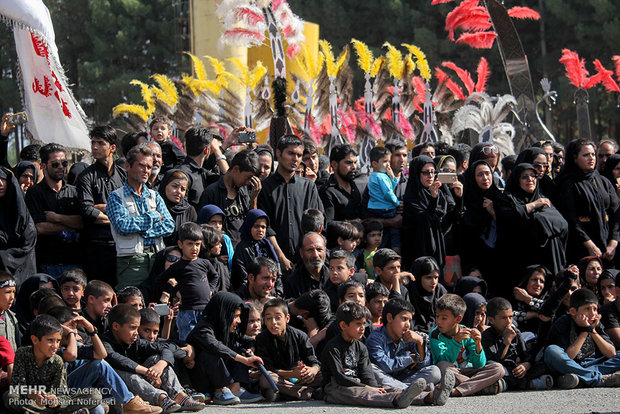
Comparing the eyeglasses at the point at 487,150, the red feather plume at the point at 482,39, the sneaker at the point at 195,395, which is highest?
the red feather plume at the point at 482,39

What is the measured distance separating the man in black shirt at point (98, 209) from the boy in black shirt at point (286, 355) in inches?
58.1

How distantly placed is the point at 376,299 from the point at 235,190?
157cm

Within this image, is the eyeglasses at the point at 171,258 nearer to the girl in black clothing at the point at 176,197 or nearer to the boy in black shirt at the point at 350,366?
the girl in black clothing at the point at 176,197

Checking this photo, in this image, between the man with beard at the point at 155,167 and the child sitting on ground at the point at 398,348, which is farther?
the man with beard at the point at 155,167

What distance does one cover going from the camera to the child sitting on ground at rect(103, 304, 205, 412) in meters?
6.14

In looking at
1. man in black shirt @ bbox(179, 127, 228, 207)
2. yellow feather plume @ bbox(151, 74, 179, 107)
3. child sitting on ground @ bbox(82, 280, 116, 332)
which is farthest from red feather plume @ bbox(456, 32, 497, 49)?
child sitting on ground @ bbox(82, 280, 116, 332)

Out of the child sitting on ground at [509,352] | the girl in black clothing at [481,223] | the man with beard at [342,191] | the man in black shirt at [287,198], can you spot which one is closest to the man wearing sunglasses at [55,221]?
the man in black shirt at [287,198]

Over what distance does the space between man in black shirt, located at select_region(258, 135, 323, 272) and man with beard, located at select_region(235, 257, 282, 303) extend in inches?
32.3

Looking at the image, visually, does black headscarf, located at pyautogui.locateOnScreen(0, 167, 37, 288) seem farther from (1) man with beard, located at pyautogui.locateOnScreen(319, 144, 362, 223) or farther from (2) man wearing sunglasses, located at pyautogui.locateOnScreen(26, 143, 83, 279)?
(1) man with beard, located at pyautogui.locateOnScreen(319, 144, 362, 223)

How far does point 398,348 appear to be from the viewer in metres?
7.02

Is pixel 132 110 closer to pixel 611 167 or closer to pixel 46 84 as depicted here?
pixel 46 84

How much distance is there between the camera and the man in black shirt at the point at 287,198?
26.8ft

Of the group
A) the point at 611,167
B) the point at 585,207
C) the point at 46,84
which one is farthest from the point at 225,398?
the point at 611,167

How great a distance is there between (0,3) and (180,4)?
21.5 metres
